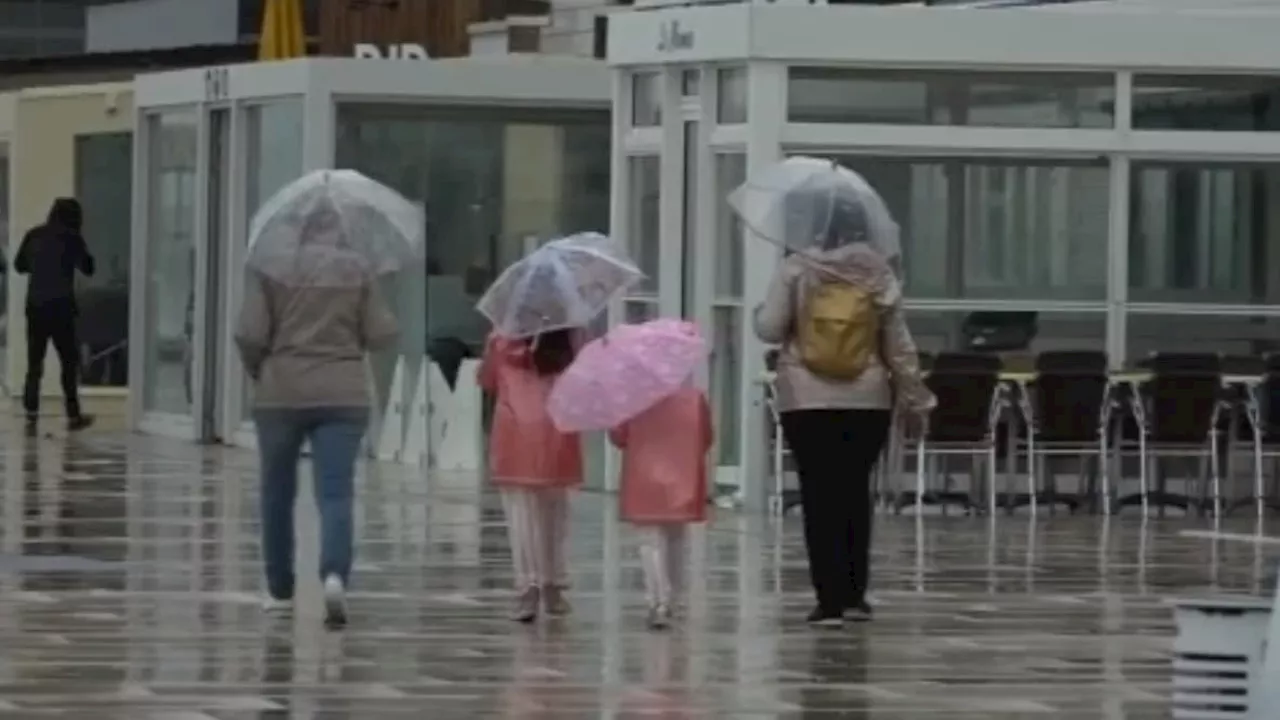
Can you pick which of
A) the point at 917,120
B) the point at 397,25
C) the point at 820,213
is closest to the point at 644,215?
the point at 917,120

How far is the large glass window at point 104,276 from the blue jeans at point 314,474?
69.7 ft

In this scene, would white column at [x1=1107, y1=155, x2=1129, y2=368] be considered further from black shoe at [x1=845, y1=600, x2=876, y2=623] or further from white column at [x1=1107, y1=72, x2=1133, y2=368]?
black shoe at [x1=845, y1=600, x2=876, y2=623]

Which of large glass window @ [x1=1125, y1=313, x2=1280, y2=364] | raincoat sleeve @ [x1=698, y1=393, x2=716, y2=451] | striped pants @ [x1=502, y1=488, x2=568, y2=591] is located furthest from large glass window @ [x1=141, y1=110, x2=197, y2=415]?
raincoat sleeve @ [x1=698, y1=393, x2=716, y2=451]

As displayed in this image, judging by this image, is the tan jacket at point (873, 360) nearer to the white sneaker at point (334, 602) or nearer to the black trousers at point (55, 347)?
the white sneaker at point (334, 602)

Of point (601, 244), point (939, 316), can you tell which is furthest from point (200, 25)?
point (601, 244)

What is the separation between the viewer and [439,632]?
51.6 feet

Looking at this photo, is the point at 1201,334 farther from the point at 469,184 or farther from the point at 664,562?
the point at 664,562

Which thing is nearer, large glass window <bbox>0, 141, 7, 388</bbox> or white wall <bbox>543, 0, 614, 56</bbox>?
large glass window <bbox>0, 141, 7, 388</bbox>

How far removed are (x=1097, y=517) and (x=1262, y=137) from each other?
105 inches

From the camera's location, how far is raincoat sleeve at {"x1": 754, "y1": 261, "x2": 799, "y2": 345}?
1658cm

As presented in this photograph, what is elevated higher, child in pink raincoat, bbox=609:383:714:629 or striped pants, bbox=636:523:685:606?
child in pink raincoat, bbox=609:383:714:629

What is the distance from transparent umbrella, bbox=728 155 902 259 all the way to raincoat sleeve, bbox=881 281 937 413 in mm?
395

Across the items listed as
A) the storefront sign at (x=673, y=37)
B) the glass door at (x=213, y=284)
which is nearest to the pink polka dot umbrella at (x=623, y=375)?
the storefront sign at (x=673, y=37)

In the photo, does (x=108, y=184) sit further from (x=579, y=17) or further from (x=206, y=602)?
(x=206, y=602)
